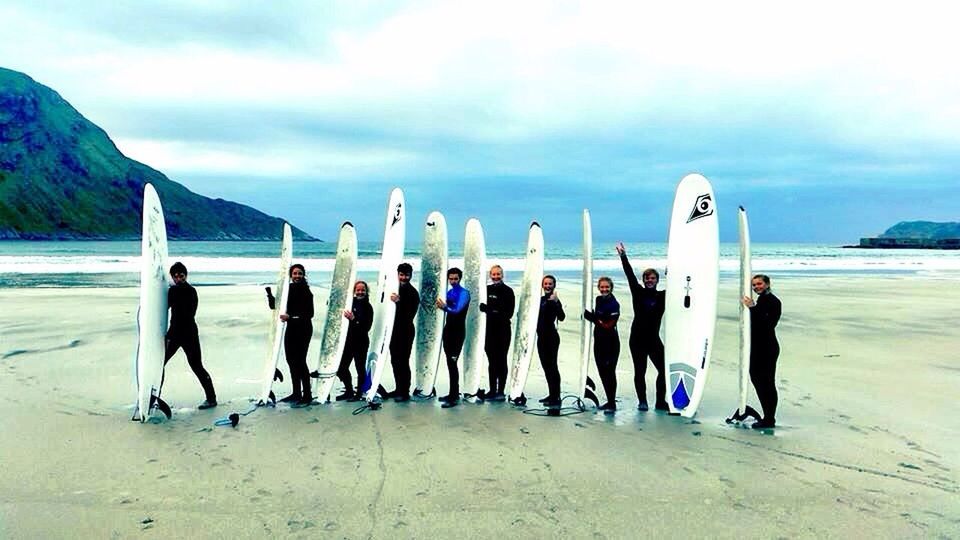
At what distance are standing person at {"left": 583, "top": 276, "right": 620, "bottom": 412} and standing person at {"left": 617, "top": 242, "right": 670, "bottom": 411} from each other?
0.18 m

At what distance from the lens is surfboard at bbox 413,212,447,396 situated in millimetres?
6871

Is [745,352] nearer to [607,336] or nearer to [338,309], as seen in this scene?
[607,336]

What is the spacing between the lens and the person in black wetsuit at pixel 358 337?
20.7ft

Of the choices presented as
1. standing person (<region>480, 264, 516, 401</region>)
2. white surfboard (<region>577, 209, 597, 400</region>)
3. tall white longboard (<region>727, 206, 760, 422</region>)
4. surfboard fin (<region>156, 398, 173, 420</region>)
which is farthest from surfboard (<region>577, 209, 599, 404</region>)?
surfboard fin (<region>156, 398, 173, 420</region>)

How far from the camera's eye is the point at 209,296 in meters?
16.0

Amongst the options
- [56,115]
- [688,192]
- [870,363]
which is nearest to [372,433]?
Answer: [688,192]

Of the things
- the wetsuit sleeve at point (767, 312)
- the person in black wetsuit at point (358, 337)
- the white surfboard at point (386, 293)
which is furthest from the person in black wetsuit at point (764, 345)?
the person in black wetsuit at point (358, 337)

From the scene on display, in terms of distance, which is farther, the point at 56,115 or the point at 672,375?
the point at 56,115

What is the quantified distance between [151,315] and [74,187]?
14301 centimetres

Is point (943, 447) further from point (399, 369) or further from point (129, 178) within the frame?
point (129, 178)

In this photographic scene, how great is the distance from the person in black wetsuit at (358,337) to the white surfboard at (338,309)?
0.18 ft

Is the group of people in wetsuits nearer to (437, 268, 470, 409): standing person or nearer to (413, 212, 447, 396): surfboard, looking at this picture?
(437, 268, 470, 409): standing person

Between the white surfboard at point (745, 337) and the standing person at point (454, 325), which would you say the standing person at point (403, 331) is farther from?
the white surfboard at point (745, 337)

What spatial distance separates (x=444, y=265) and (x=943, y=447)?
4757mm
